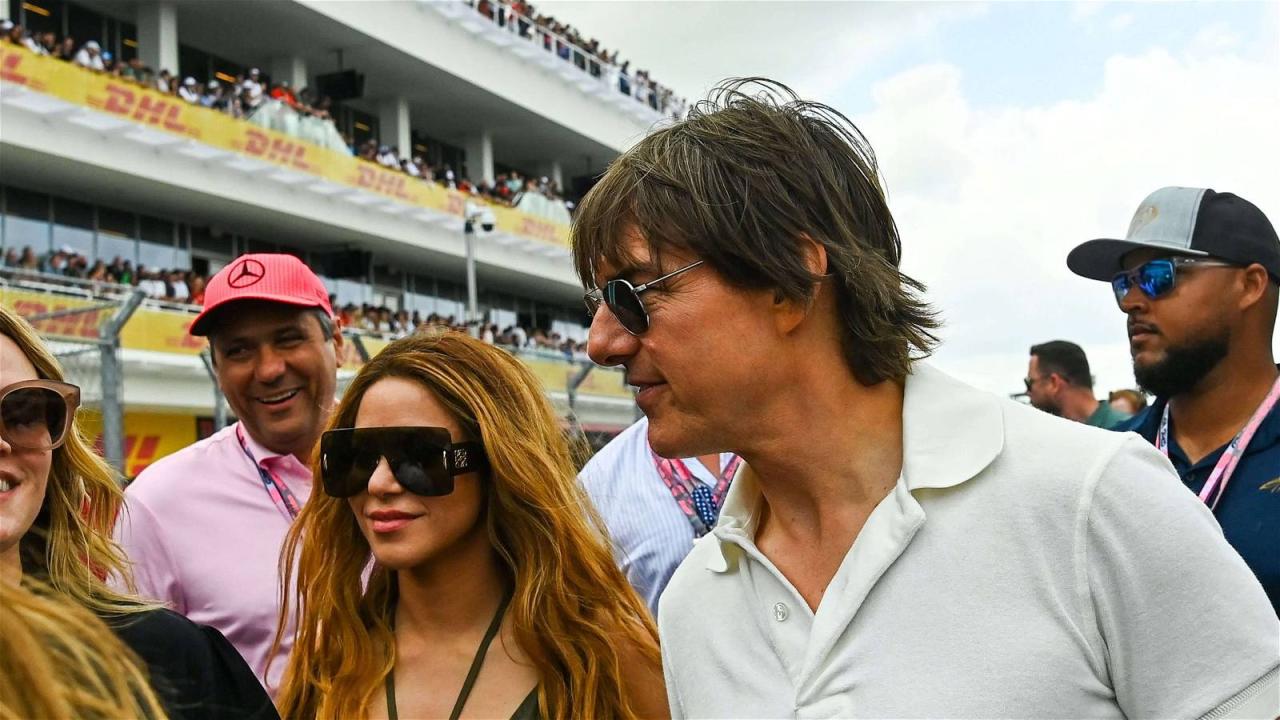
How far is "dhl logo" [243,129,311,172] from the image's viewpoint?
74.1 feet

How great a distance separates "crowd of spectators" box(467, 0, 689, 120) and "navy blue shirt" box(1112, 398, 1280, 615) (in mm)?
26184

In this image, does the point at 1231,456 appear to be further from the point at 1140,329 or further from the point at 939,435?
the point at 939,435

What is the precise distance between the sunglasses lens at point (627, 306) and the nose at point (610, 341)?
14 mm

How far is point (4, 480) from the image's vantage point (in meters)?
2.34

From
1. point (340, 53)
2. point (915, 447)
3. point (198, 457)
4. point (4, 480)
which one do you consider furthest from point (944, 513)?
point (340, 53)

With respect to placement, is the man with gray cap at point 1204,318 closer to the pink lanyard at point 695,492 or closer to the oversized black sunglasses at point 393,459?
the pink lanyard at point 695,492

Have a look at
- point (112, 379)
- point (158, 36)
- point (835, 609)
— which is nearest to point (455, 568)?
point (835, 609)

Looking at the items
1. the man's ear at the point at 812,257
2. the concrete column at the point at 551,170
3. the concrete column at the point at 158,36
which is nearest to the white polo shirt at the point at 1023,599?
the man's ear at the point at 812,257

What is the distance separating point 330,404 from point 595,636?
1527 millimetres

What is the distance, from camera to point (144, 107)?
2048 cm

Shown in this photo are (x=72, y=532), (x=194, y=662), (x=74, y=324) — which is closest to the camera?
(x=194, y=662)

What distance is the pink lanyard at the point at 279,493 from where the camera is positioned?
12.1 ft

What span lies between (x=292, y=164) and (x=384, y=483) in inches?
868

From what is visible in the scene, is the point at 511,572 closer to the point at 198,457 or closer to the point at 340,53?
the point at 198,457
